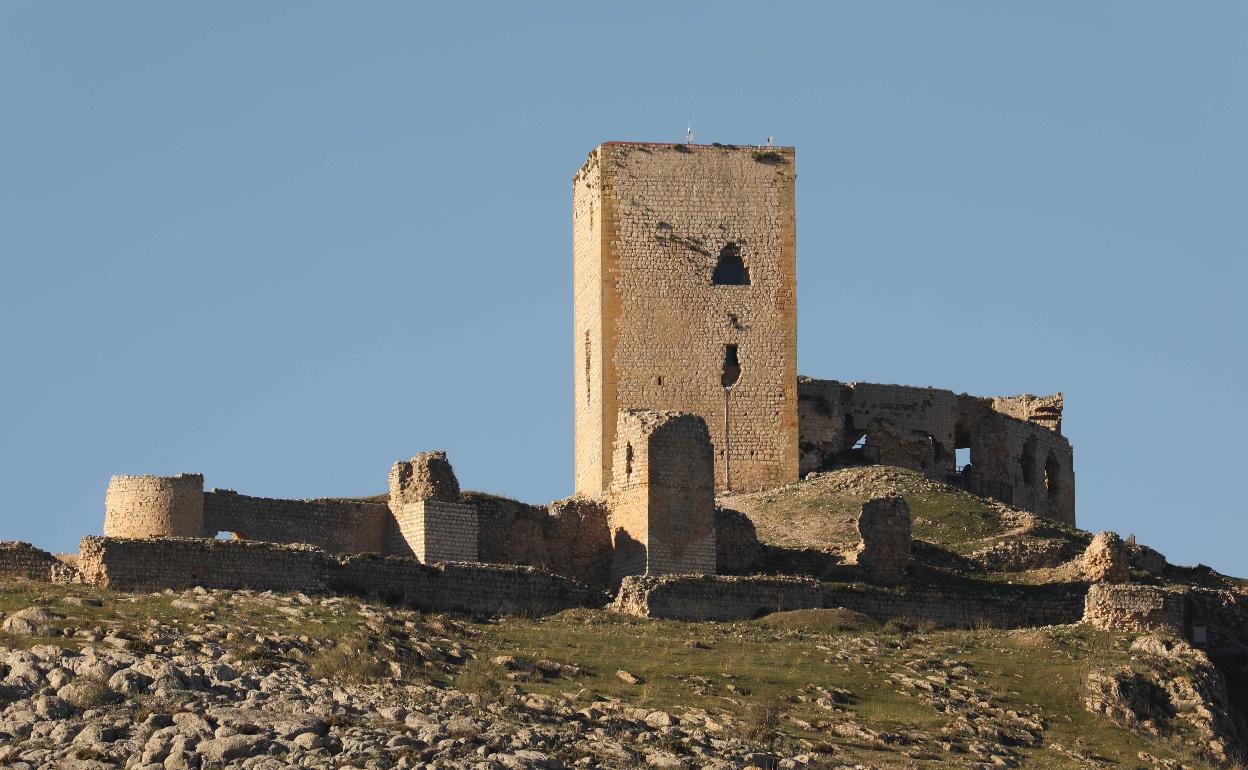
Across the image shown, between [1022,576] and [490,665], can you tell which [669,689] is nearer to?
[490,665]

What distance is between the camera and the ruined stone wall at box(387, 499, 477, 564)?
43562 millimetres

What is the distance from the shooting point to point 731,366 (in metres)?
55.2

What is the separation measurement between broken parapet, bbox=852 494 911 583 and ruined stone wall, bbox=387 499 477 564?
6.35 metres

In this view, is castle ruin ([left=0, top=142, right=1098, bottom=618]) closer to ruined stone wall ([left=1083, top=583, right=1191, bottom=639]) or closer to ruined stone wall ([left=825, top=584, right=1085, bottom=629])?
ruined stone wall ([left=825, top=584, right=1085, bottom=629])

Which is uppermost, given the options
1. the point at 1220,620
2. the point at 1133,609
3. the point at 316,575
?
the point at 316,575

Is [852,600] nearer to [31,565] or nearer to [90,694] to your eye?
[31,565]

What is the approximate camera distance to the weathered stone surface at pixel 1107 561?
1802 inches

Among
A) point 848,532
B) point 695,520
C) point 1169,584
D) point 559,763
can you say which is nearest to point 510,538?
point 695,520

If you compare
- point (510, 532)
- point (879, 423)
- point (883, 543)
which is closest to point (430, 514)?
point (510, 532)

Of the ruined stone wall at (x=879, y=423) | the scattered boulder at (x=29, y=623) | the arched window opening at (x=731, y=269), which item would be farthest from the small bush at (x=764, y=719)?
the ruined stone wall at (x=879, y=423)

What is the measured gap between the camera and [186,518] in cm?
4184

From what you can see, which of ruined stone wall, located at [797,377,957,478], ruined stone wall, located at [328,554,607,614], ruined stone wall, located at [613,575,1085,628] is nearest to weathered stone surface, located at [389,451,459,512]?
ruined stone wall, located at [328,554,607,614]

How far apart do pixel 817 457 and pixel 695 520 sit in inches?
494

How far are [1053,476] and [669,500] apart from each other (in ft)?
60.6
